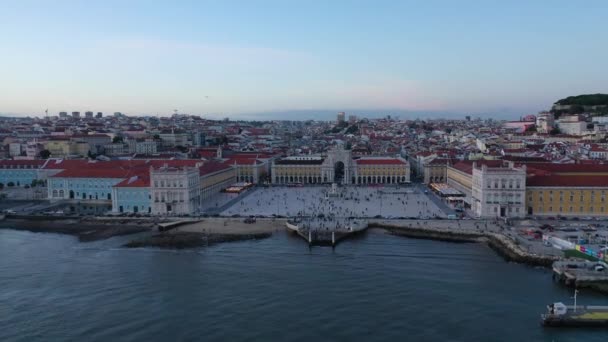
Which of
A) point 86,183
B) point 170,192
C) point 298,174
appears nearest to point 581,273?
point 170,192

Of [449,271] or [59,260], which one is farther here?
[59,260]

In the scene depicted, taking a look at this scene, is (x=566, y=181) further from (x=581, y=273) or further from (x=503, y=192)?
(x=581, y=273)

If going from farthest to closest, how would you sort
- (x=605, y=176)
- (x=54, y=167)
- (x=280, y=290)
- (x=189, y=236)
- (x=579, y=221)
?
(x=54, y=167) < (x=605, y=176) < (x=579, y=221) < (x=189, y=236) < (x=280, y=290)

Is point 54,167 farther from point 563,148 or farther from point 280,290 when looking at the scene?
point 563,148

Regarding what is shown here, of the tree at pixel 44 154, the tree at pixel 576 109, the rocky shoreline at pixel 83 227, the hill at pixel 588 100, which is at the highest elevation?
the hill at pixel 588 100

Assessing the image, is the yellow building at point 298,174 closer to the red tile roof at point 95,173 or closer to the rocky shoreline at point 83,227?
the red tile roof at point 95,173

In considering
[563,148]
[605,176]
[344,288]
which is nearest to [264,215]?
[344,288]

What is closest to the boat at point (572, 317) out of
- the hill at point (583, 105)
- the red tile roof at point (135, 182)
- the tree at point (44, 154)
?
the red tile roof at point (135, 182)

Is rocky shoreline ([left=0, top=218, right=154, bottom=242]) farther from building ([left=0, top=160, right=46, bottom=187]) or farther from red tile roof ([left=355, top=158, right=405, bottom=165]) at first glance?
red tile roof ([left=355, top=158, right=405, bottom=165])
